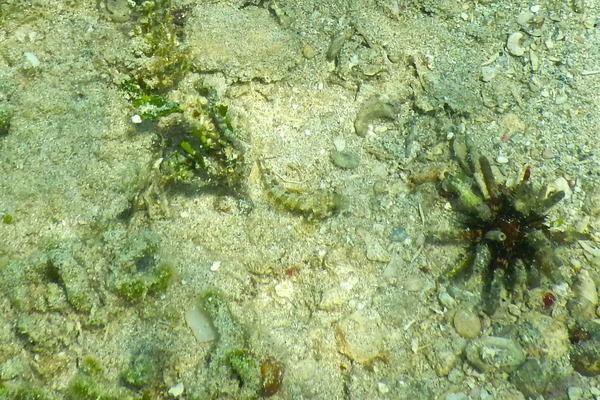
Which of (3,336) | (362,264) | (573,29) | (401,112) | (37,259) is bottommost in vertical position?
(3,336)

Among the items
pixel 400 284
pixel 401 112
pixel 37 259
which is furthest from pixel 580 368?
pixel 37 259

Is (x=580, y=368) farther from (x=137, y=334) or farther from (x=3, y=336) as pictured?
(x=3, y=336)

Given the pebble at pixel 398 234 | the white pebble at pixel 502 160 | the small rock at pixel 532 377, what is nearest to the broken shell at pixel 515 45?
the white pebble at pixel 502 160

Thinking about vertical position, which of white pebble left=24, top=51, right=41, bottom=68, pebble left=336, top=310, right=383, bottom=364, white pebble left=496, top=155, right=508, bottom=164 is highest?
white pebble left=496, top=155, right=508, bottom=164

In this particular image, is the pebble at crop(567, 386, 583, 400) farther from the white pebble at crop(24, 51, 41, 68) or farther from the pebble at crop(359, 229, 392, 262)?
the white pebble at crop(24, 51, 41, 68)

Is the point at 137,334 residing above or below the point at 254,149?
below

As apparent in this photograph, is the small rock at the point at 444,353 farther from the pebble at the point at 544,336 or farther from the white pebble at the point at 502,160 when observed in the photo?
the white pebble at the point at 502,160

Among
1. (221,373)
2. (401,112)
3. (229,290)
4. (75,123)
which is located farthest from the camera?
(401,112)

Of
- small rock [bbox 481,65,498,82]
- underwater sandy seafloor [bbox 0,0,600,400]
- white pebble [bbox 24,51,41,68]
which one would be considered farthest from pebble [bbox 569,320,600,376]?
white pebble [bbox 24,51,41,68]
